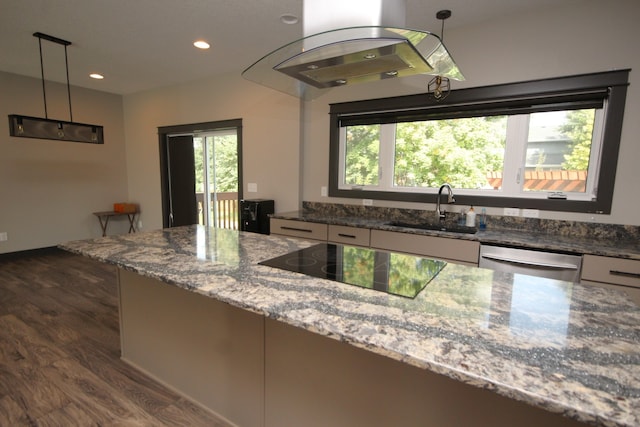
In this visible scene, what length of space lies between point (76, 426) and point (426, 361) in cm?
198

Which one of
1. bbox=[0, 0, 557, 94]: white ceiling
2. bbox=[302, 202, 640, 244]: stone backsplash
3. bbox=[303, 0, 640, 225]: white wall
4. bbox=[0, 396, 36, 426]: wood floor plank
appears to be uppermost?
bbox=[0, 0, 557, 94]: white ceiling

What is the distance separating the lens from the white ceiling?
8.49 feet

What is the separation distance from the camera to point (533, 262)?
2275 mm

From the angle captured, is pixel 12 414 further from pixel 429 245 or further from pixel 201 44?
pixel 201 44

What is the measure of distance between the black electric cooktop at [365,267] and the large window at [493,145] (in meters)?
1.74

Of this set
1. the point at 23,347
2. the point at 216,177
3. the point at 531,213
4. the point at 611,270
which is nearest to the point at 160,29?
the point at 216,177

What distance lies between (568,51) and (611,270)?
1.75 m

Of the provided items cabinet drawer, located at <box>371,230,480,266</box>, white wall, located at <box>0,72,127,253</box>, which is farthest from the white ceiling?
cabinet drawer, located at <box>371,230,480,266</box>

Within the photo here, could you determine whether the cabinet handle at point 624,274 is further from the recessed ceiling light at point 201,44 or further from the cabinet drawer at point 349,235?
the recessed ceiling light at point 201,44

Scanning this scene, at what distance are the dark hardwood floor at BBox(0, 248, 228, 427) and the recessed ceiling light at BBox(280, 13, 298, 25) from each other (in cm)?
302

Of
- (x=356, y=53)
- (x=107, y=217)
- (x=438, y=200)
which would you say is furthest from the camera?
(x=107, y=217)

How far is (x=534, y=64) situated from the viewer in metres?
2.65

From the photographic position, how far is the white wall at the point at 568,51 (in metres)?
2.37

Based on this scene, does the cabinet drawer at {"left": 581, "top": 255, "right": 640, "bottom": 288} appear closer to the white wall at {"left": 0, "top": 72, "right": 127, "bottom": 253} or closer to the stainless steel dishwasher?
the stainless steel dishwasher
